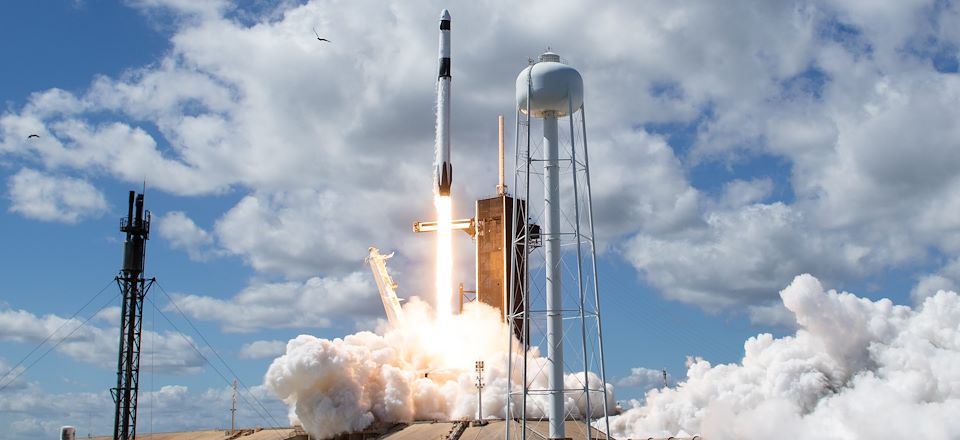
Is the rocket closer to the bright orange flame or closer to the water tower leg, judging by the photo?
the bright orange flame

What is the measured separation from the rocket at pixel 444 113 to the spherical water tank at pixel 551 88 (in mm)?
20062

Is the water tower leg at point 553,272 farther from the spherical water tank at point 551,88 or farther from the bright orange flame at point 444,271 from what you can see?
the bright orange flame at point 444,271

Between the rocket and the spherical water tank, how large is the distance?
2006cm

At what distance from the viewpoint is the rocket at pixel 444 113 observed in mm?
70688

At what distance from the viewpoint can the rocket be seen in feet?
232

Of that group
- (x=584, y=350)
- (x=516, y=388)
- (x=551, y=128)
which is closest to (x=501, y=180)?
(x=516, y=388)

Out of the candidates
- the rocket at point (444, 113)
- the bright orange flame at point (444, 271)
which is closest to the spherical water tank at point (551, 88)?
the rocket at point (444, 113)

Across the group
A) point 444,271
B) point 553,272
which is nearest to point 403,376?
Answer: point 444,271

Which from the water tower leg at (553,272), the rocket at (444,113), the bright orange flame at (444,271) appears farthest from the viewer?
the bright orange flame at (444,271)

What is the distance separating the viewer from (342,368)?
7531 cm

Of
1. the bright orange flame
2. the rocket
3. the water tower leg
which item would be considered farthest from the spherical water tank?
the bright orange flame

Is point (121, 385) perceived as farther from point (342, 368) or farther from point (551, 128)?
point (551, 128)

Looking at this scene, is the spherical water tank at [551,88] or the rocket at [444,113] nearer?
the spherical water tank at [551,88]

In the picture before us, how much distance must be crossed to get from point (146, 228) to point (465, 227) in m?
33.8
